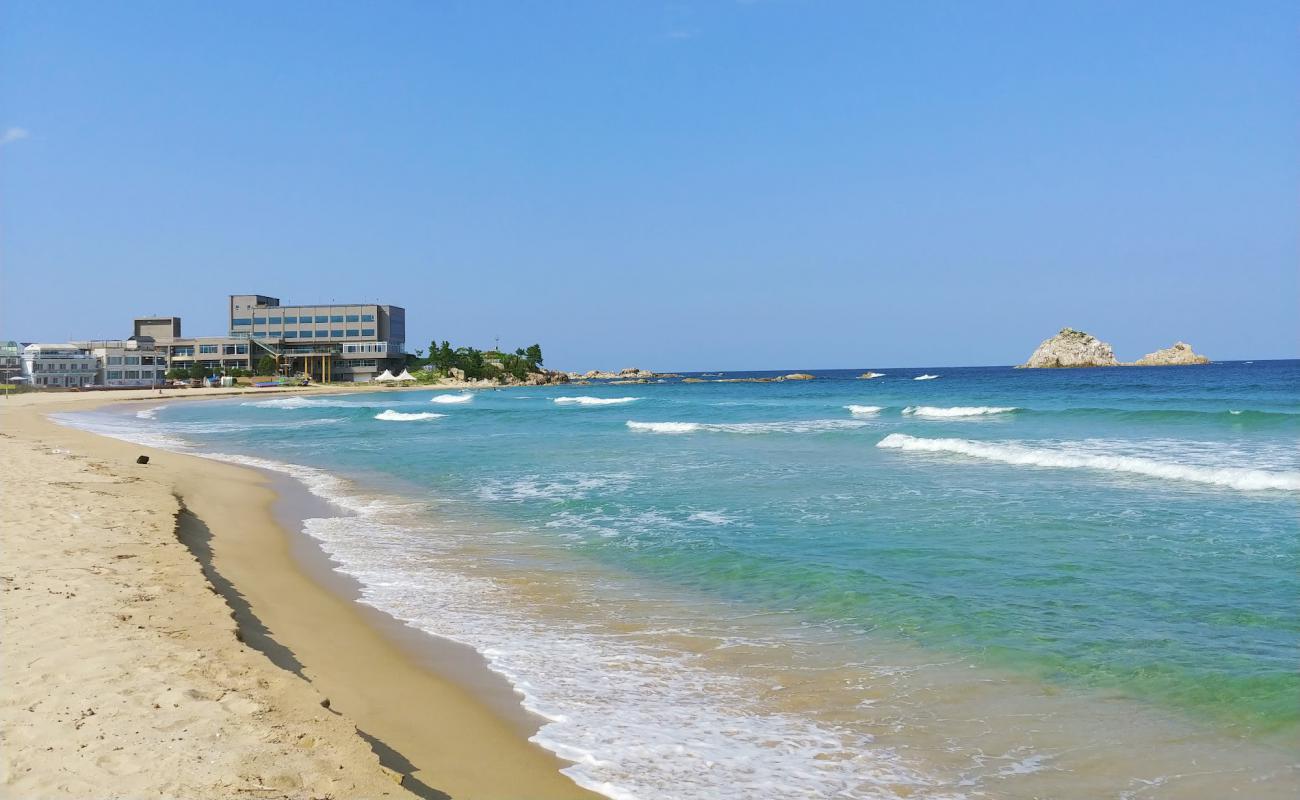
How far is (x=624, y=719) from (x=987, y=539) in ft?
24.5

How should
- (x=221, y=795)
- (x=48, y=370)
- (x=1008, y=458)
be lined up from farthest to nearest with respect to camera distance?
(x=48, y=370) < (x=1008, y=458) < (x=221, y=795)

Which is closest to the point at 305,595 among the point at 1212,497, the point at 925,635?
the point at 925,635

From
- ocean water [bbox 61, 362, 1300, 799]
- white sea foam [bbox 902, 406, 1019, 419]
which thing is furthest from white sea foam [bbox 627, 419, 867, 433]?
ocean water [bbox 61, 362, 1300, 799]

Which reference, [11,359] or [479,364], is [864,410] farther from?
[11,359]

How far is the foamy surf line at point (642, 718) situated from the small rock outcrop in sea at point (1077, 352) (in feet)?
506

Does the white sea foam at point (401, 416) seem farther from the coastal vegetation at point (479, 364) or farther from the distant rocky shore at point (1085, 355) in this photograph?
the distant rocky shore at point (1085, 355)

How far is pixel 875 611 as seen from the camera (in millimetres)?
8008

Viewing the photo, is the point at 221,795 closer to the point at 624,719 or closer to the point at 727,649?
the point at 624,719

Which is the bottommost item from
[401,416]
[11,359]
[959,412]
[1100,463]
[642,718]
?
[642,718]

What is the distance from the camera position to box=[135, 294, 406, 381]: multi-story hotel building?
364 feet

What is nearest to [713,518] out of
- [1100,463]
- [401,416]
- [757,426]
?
[1100,463]

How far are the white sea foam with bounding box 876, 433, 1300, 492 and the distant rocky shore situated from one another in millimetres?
132053

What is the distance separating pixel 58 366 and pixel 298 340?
28.0 m

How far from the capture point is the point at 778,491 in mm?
16078
